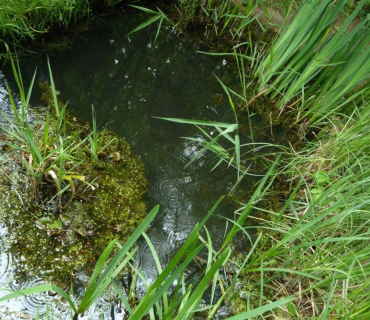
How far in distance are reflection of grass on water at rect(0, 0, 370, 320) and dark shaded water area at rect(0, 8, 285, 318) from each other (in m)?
0.17

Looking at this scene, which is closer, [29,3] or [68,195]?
[68,195]

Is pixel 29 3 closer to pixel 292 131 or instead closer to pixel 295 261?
pixel 292 131

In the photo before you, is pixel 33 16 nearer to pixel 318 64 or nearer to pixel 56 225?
pixel 56 225

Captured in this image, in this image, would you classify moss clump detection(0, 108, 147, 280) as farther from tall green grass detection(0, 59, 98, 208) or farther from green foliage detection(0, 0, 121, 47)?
green foliage detection(0, 0, 121, 47)

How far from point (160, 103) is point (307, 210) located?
1399 millimetres

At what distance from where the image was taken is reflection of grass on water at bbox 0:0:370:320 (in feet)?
4.85

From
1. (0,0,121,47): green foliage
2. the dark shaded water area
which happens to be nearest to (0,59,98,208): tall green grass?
the dark shaded water area

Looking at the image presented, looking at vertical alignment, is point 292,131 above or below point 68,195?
above

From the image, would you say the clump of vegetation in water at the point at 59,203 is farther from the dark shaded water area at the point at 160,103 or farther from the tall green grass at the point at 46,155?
the dark shaded water area at the point at 160,103

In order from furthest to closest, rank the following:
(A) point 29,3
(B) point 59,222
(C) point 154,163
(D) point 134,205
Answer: (A) point 29,3, (C) point 154,163, (D) point 134,205, (B) point 59,222

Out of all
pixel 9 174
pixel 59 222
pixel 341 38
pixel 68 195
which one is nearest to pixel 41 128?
pixel 9 174

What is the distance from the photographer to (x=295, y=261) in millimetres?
1810

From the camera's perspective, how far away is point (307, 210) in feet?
5.86

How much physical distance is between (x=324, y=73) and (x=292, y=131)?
505 mm
